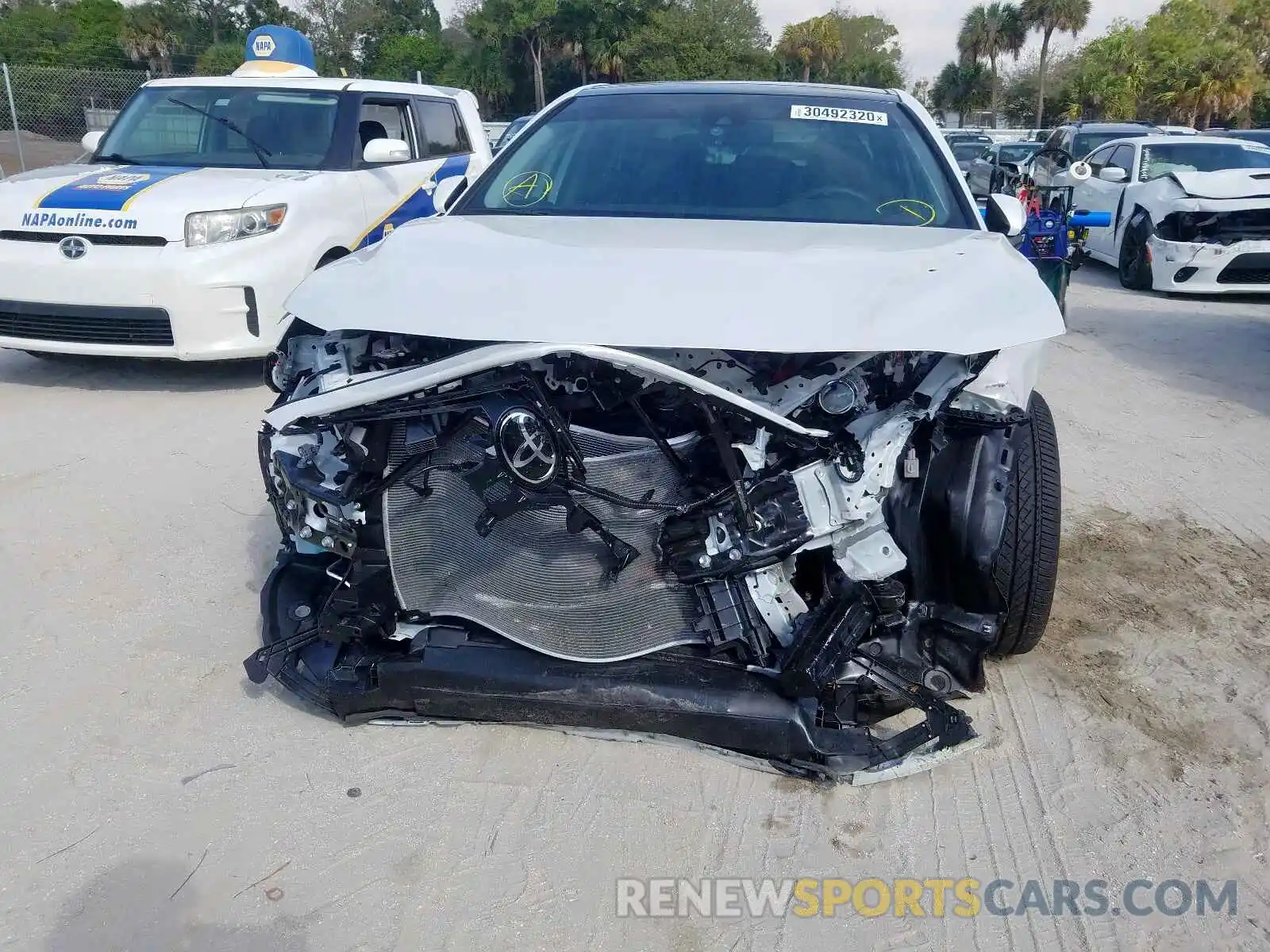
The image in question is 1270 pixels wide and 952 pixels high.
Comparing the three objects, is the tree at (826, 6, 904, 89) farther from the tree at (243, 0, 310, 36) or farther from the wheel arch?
the wheel arch

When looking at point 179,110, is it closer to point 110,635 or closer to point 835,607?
point 110,635

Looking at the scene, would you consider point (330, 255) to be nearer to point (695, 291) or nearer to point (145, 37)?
point (695, 291)

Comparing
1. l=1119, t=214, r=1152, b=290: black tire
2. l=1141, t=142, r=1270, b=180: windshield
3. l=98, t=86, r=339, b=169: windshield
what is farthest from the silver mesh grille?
l=1141, t=142, r=1270, b=180: windshield

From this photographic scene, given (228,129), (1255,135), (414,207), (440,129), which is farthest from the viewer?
(1255,135)

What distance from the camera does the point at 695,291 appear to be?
2389mm

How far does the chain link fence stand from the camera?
1439 centimetres

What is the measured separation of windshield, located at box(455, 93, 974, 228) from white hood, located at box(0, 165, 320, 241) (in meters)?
2.63

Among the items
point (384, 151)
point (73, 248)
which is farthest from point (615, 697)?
point (73, 248)

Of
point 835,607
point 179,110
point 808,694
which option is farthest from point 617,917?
point 179,110

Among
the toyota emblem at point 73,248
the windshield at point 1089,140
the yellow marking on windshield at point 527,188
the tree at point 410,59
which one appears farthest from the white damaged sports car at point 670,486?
the tree at point 410,59

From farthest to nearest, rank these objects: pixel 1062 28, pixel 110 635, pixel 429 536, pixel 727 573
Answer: pixel 1062 28 → pixel 110 635 → pixel 429 536 → pixel 727 573

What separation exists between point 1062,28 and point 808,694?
54.7 m

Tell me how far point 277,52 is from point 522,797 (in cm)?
702

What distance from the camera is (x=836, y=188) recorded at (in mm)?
3354
